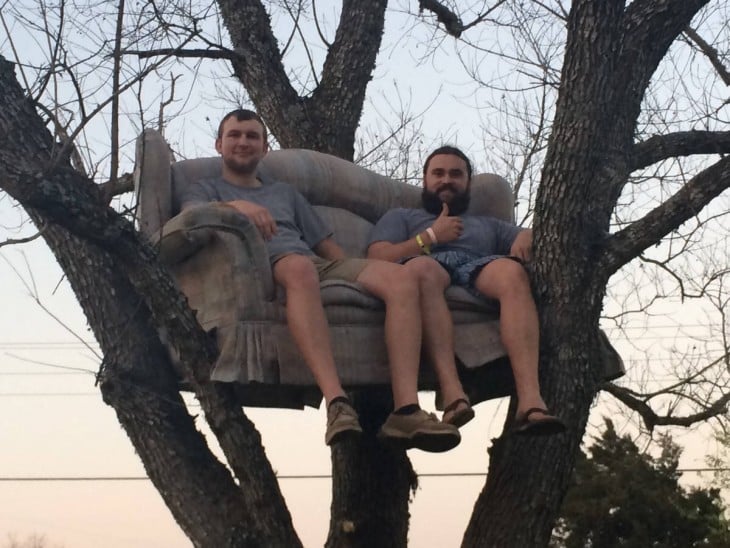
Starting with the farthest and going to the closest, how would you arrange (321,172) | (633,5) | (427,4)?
(427,4)
(321,172)
(633,5)

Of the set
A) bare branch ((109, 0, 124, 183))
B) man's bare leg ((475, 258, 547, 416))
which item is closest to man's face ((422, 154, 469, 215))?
man's bare leg ((475, 258, 547, 416))

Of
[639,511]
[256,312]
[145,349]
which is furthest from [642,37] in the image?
[639,511]

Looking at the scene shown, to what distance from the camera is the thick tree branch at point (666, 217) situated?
4352 millimetres

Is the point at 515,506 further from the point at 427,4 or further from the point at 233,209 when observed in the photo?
the point at 427,4

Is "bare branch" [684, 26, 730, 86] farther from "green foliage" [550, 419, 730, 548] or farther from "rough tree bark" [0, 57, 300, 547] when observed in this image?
"green foliage" [550, 419, 730, 548]

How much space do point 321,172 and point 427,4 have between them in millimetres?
2327

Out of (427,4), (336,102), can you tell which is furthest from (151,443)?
(427,4)

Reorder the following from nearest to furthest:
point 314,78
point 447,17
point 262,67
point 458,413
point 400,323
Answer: point 458,413 → point 400,323 → point 262,67 → point 314,78 → point 447,17

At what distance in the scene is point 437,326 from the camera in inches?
165

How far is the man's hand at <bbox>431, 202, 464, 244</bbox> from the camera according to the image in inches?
182

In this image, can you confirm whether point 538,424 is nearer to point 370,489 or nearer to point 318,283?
point 318,283

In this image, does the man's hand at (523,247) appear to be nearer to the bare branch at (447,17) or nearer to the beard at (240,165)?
the beard at (240,165)

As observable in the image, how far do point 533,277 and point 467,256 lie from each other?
398mm

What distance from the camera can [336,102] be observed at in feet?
22.6
